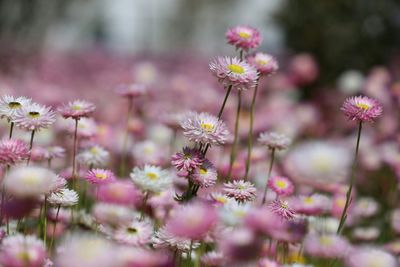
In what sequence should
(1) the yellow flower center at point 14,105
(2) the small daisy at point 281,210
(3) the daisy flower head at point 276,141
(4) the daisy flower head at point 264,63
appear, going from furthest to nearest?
1. (3) the daisy flower head at point 276,141
2. (4) the daisy flower head at point 264,63
3. (1) the yellow flower center at point 14,105
4. (2) the small daisy at point 281,210

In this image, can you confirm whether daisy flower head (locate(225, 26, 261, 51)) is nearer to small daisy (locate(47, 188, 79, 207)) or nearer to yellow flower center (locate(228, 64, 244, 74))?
yellow flower center (locate(228, 64, 244, 74))

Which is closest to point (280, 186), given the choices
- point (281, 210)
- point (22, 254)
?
point (281, 210)

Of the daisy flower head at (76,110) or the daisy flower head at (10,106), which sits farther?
the daisy flower head at (76,110)

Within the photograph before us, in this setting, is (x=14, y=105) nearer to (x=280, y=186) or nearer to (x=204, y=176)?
(x=204, y=176)

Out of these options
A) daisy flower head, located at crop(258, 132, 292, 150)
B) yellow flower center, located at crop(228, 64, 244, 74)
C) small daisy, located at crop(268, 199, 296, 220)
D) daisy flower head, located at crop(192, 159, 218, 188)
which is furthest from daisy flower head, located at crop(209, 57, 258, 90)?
daisy flower head, located at crop(258, 132, 292, 150)

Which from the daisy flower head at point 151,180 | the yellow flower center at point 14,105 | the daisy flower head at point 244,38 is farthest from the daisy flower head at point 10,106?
the daisy flower head at point 244,38

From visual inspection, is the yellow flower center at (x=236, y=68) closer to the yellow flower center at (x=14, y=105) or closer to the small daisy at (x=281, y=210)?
the small daisy at (x=281, y=210)
